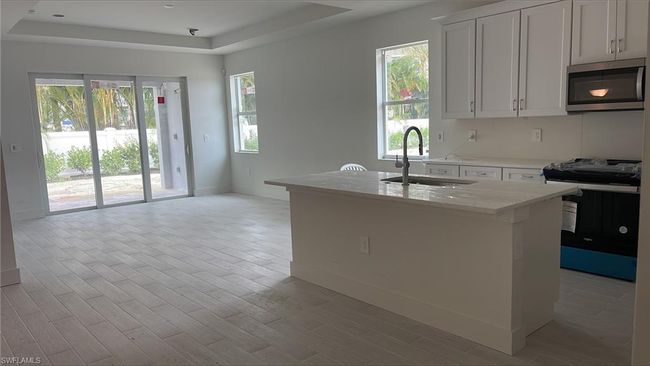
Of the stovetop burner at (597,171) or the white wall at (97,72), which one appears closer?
the stovetop burner at (597,171)

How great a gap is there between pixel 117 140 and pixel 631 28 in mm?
7229

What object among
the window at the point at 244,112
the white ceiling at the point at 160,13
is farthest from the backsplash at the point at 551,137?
the window at the point at 244,112

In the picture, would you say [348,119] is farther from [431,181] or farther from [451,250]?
[451,250]

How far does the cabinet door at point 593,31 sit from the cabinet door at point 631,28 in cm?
4

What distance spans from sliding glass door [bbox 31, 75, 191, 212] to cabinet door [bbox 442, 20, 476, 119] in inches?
209

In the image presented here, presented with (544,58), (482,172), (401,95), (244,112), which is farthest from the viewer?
(244,112)

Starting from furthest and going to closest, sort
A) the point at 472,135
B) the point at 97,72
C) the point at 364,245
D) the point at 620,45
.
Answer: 1. the point at 97,72
2. the point at 472,135
3. the point at 620,45
4. the point at 364,245

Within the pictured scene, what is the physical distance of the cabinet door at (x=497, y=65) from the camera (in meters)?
4.29

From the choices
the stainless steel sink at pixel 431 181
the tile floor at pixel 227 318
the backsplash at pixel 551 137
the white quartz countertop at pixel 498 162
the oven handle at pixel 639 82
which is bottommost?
the tile floor at pixel 227 318

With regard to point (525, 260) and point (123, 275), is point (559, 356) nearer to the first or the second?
point (525, 260)

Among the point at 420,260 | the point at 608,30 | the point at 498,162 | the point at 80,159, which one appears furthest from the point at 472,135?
the point at 80,159

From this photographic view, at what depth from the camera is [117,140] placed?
7.79 m

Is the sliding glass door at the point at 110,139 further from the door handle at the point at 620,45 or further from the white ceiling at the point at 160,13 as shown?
the door handle at the point at 620,45

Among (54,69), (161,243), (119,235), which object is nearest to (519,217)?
(161,243)
